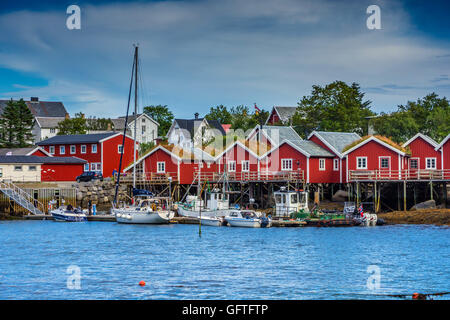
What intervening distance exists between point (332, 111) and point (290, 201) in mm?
34155

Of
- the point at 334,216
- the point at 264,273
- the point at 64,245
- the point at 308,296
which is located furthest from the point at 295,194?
the point at 308,296

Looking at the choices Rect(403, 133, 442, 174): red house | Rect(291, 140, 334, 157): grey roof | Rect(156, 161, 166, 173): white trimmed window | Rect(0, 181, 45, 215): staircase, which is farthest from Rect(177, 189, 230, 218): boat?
Rect(403, 133, 442, 174): red house

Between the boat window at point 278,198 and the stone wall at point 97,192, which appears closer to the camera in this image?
the boat window at point 278,198

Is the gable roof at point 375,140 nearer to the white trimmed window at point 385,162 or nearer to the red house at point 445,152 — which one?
the white trimmed window at point 385,162

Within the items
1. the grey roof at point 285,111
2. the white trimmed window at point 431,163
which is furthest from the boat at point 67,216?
the grey roof at point 285,111

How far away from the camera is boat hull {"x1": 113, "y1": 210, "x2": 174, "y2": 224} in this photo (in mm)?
60406

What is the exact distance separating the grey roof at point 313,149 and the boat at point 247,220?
40.5 feet

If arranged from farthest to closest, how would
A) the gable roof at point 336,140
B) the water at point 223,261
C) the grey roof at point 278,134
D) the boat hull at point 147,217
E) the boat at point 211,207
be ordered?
1. the grey roof at point 278,134
2. the gable roof at point 336,140
3. the boat at point 211,207
4. the boat hull at point 147,217
5. the water at point 223,261

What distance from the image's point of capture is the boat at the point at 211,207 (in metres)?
62.0

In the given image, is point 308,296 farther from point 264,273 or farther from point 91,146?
point 91,146

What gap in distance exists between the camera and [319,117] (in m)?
92.3

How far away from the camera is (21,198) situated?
7094cm
